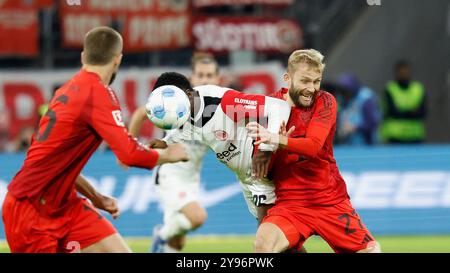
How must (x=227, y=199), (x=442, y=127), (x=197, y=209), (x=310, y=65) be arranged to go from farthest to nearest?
(x=442, y=127)
(x=227, y=199)
(x=197, y=209)
(x=310, y=65)

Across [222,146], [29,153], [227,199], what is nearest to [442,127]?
[227,199]

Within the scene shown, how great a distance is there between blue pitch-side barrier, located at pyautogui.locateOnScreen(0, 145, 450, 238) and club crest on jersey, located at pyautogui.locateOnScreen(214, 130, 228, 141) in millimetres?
5624

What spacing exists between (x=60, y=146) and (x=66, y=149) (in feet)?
0.16

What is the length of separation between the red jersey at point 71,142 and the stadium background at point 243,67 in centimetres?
507

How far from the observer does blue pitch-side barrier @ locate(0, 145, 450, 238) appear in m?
13.8

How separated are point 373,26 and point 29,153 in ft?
39.8

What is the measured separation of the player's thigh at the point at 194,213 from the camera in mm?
10859

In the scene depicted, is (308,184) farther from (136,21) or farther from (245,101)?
(136,21)

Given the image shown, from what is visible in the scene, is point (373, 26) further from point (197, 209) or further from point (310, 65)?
point (310, 65)

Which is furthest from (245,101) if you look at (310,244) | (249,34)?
(249,34)

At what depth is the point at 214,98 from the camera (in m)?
8.06

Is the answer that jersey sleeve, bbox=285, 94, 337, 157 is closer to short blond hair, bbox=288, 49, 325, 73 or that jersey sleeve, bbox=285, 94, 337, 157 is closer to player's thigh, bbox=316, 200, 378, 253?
short blond hair, bbox=288, 49, 325, 73

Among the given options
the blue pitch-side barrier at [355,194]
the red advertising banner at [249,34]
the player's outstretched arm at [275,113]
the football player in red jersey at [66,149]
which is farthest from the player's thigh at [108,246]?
the red advertising banner at [249,34]

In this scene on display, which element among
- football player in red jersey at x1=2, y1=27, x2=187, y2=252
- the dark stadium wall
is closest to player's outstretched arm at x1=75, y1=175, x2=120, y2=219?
football player in red jersey at x1=2, y1=27, x2=187, y2=252
